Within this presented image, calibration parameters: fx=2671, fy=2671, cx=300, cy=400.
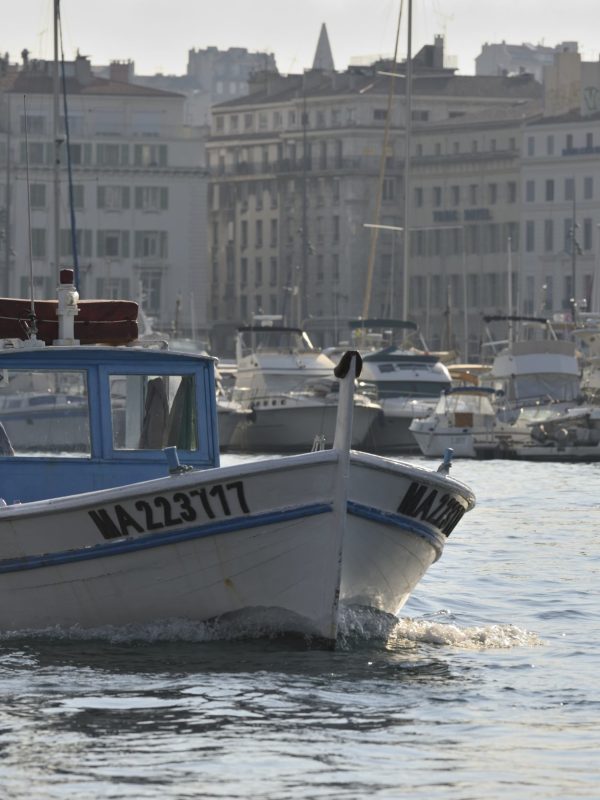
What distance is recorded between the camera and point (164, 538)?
811 inches

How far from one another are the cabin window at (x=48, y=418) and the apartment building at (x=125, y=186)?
122474 millimetres

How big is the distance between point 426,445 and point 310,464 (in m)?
50.5

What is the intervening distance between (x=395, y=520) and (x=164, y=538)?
183 centimetres

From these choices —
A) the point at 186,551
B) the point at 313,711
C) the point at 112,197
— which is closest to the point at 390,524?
the point at 186,551

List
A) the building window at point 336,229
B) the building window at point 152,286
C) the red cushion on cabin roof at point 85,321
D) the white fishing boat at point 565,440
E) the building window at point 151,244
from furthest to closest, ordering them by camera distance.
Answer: the building window at point 336,229 → the building window at point 151,244 → the building window at point 152,286 → the white fishing boat at point 565,440 → the red cushion on cabin roof at point 85,321

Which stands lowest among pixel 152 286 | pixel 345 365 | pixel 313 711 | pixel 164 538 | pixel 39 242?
pixel 152 286

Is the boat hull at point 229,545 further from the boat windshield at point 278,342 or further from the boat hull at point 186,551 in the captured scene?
the boat windshield at point 278,342

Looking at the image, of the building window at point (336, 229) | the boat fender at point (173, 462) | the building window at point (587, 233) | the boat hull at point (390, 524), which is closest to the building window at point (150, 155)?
the building window at point (336, 229)

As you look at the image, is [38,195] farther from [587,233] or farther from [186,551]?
[186,551]

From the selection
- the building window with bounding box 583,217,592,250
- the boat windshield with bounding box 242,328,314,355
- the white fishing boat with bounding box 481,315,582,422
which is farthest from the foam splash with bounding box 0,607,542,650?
the building window with bounding box 583,217,592,250

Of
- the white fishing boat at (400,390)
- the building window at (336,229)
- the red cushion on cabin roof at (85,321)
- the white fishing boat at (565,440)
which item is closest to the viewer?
the red cushion on cabin roof at (85,321)

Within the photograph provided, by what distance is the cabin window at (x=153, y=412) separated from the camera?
74.8 feet

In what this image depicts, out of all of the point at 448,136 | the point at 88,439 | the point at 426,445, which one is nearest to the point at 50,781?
the point at 88,439

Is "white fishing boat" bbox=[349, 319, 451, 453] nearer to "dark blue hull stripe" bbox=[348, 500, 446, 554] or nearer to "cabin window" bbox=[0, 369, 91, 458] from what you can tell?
"cabin window" bbox=[0, 369, 91, 458]
